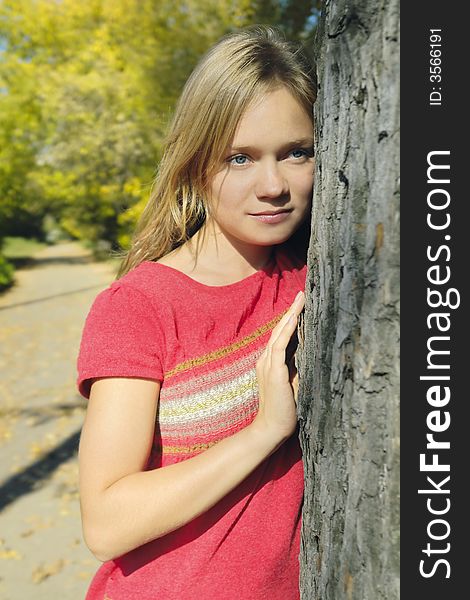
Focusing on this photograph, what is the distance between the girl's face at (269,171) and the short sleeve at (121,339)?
29 cm

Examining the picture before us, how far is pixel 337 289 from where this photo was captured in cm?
121

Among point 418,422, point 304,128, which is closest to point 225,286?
point 304,128

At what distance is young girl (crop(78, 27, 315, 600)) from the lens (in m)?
1.34

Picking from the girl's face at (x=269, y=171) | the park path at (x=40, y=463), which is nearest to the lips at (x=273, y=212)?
the girl's face at (x=269, y=171)

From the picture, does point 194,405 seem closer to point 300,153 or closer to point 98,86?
point 300,153

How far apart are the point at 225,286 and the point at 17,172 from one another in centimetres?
2082

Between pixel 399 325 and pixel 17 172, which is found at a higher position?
pixel 17 172

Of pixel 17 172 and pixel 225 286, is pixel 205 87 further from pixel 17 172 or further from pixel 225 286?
pixel 17 172

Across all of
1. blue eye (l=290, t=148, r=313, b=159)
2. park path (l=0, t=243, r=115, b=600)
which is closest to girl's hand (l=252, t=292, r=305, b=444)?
blue eye (l=290, t=148, r=313, b=159)

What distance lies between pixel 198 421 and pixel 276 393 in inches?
6.9

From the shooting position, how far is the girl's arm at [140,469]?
52.1 inches

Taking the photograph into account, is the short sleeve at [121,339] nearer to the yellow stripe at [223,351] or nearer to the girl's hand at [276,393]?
the yellow stripe at [223,351]

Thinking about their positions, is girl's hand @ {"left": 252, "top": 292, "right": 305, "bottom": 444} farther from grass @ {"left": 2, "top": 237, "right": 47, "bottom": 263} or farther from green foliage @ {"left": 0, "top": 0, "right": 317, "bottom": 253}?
grass @ {"left": 2, "top": 237, "right": 47, "bottom": 263}

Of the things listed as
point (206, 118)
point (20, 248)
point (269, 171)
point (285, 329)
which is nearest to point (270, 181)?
point (269, 171)
